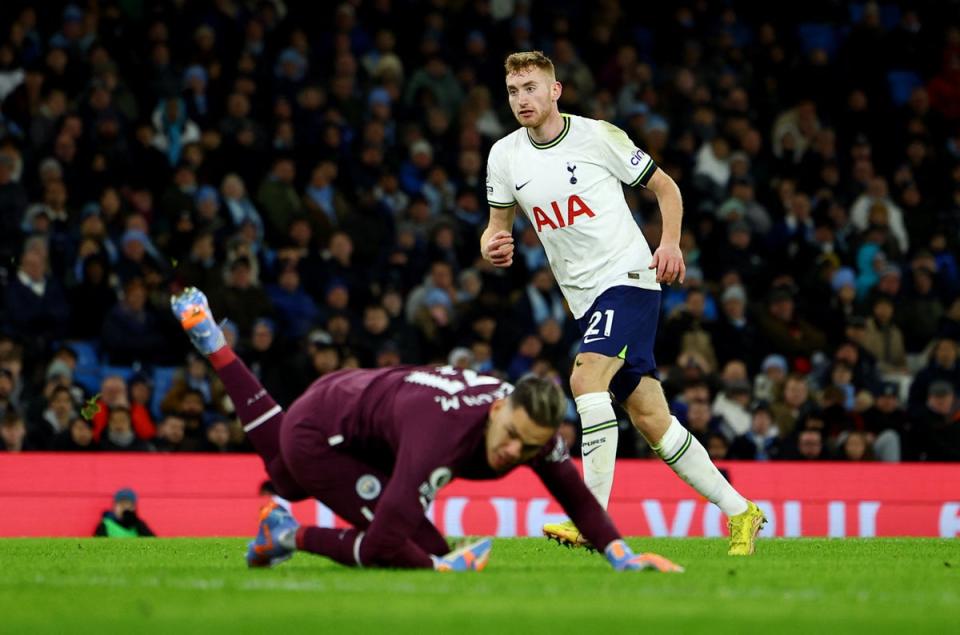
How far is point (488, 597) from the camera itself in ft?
22.5

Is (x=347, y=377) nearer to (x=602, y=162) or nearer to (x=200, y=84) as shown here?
(x=602, y=162)

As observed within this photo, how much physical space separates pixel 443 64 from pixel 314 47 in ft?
5.69

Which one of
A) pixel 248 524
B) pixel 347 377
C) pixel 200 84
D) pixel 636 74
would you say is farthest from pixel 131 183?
pixel 347 377

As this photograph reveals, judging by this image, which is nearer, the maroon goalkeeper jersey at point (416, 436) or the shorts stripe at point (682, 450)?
the maroon goalkeeper jersey at point (416, 436)

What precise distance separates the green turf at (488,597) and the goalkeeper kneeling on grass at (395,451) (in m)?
0.16

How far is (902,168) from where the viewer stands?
77.0 ft

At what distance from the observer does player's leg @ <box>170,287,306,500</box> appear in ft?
27.9

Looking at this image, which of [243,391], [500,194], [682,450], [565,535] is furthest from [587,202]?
[243,391]

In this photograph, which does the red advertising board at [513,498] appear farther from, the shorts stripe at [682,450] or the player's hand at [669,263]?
the player's hand at [669,263]

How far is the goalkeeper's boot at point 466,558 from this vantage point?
26.2 feet

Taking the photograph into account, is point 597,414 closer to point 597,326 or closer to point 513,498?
point 597,326

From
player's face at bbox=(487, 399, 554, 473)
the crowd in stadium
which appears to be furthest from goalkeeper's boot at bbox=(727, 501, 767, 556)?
the crowd in stadium

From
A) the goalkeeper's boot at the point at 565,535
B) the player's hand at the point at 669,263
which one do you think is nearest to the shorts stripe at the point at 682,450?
the goalkeeper's boot at the point at 565,535

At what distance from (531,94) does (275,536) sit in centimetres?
354
